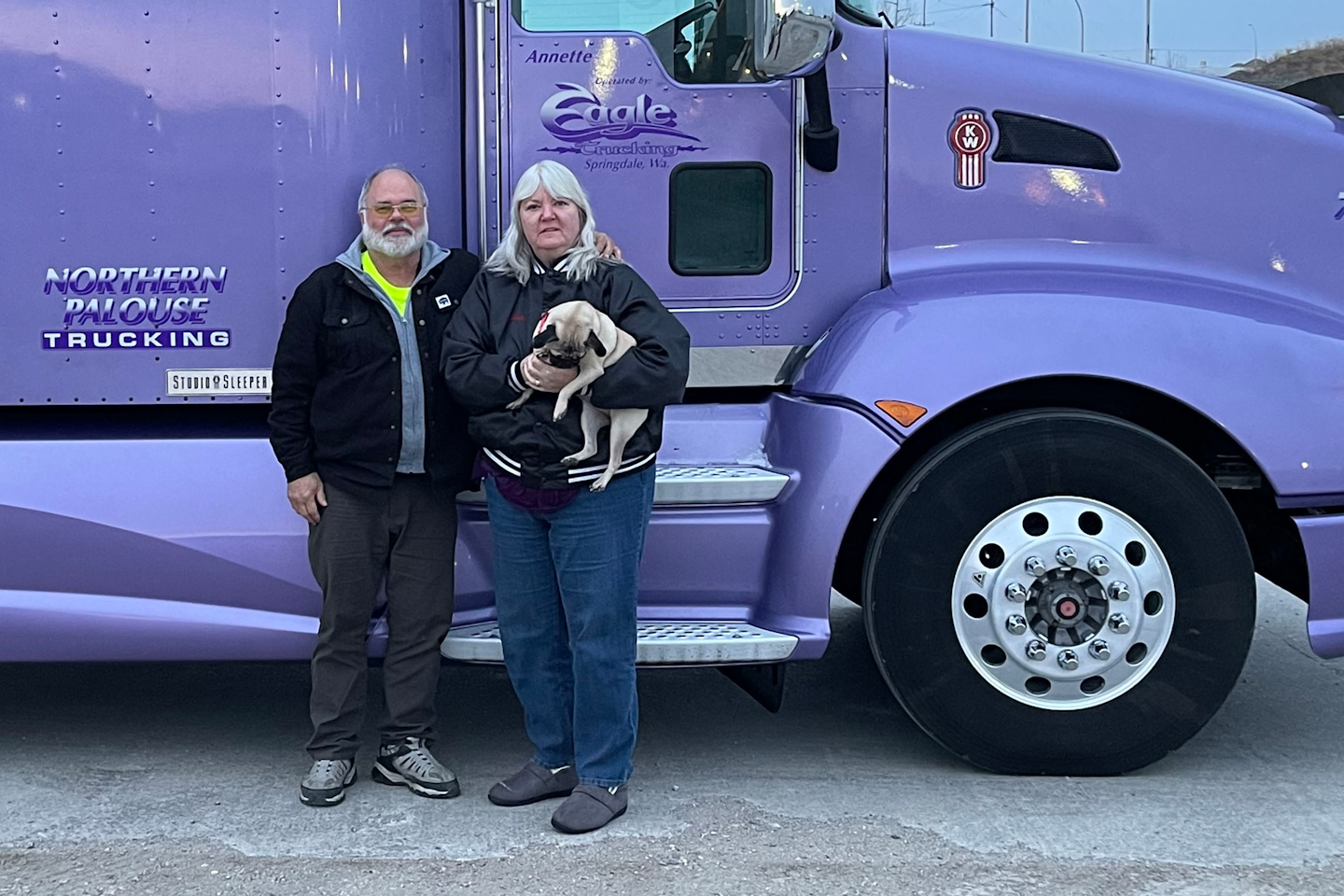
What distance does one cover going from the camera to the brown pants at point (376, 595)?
388cm

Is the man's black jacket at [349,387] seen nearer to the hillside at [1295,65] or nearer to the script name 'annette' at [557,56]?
the script name 'annette' at [557,56]

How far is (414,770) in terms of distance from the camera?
3.98 metres

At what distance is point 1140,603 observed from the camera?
12.8 feet

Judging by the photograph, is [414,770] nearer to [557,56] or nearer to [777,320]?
[777,320]

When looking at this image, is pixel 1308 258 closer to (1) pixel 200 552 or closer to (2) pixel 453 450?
(2) pixel 453 450

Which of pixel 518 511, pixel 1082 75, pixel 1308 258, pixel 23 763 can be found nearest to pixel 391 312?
pixel 518 511

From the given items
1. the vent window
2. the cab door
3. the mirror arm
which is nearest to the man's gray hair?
the cab door

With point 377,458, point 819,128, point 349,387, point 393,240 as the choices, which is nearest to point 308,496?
point 377,458

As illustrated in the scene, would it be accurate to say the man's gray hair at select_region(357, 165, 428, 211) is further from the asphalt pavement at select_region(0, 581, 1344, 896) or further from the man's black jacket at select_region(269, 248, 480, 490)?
the asphalt pavement at select_region(0, 581, 1344, 896)

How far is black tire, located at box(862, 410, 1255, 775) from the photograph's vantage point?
12.8ft

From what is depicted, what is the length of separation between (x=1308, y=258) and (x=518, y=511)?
7.80 feet

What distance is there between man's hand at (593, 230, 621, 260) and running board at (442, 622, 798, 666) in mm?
1023

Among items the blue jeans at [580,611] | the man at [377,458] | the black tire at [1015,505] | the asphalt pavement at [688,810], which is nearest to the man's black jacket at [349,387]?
the man at [377,458]

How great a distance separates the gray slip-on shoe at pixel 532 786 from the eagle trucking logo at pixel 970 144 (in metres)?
2.02
